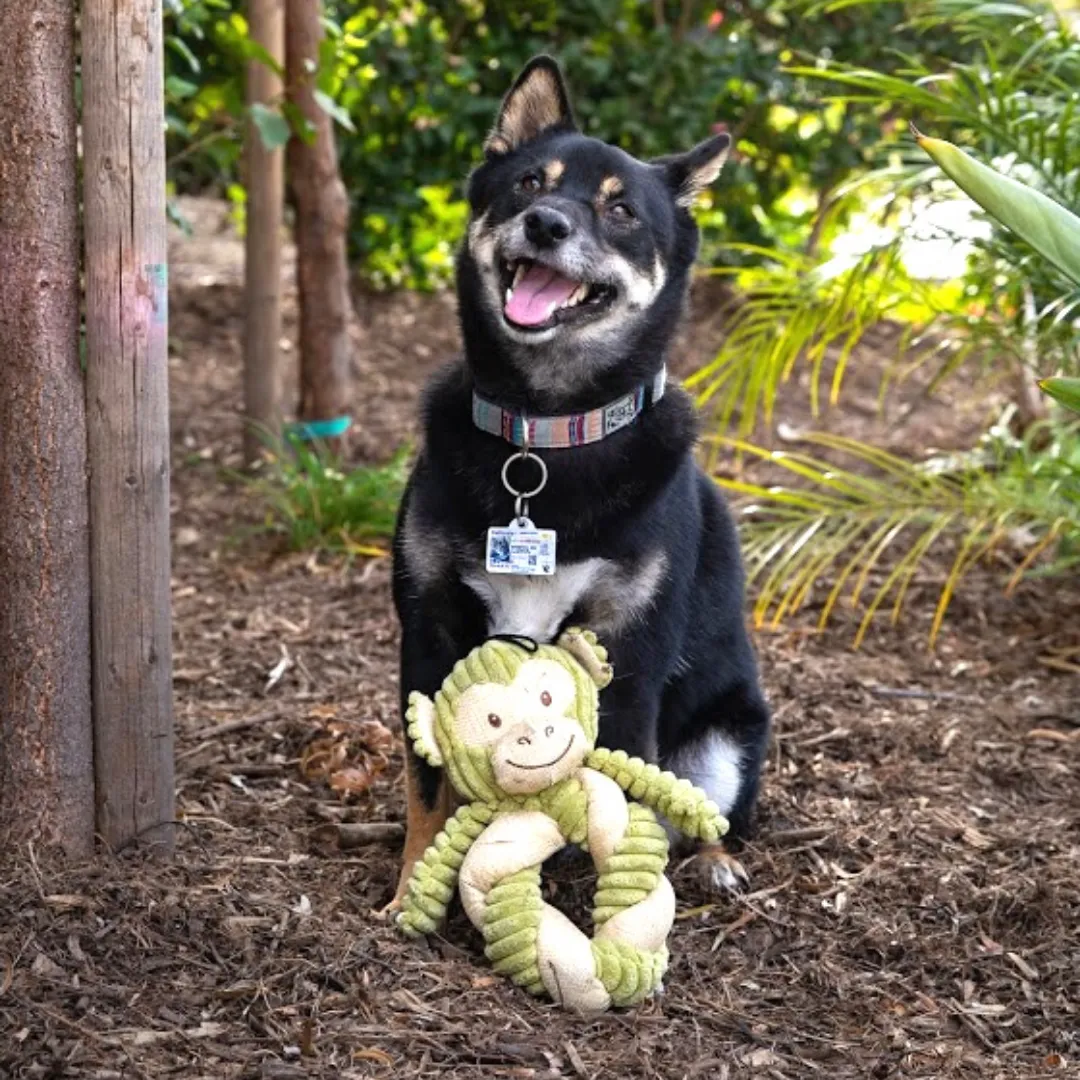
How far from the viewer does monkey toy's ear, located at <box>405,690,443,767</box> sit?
306 cm

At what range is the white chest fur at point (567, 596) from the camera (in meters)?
3.31

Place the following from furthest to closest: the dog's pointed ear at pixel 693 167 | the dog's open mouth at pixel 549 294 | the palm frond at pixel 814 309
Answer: the palm frond at pixel 814 309
the dog's pointed ear at pixel 693 167
the dog's open mouth at pixel 549 294

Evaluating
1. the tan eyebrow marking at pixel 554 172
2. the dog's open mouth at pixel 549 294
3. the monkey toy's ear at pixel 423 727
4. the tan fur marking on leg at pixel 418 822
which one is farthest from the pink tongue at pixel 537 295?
the tan fur marking on leg at pixel 418 822

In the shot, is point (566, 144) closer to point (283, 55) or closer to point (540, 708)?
point (540, 708)

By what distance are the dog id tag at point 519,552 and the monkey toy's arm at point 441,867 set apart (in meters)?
0.47

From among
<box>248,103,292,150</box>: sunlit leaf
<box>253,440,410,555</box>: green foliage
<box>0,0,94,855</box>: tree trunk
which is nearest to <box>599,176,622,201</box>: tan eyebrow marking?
<box>0,0,94,855</box>: tree trunk

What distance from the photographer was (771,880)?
364cm

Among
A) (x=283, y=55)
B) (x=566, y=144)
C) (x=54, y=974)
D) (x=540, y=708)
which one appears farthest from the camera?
(x=283, y=55)

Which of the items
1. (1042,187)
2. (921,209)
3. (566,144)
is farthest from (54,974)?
(921,209)

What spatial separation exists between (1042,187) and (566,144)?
5.50 feet

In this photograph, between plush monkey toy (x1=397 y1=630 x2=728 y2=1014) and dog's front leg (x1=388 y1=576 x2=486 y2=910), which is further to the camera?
dog's front leg (x1=388 y1=576 x2=486 y2=910)

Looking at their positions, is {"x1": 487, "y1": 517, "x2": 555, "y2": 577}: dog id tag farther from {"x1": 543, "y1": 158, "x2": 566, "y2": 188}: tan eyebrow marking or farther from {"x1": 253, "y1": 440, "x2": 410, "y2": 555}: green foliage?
{"x1": 253, "y1": 440, "x2": 410, "y2": 555}: green foliage

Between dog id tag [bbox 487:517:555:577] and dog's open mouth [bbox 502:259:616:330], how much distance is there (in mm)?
463

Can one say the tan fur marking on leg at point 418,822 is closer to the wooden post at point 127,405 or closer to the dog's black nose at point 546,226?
the wooden post at point 127,405
